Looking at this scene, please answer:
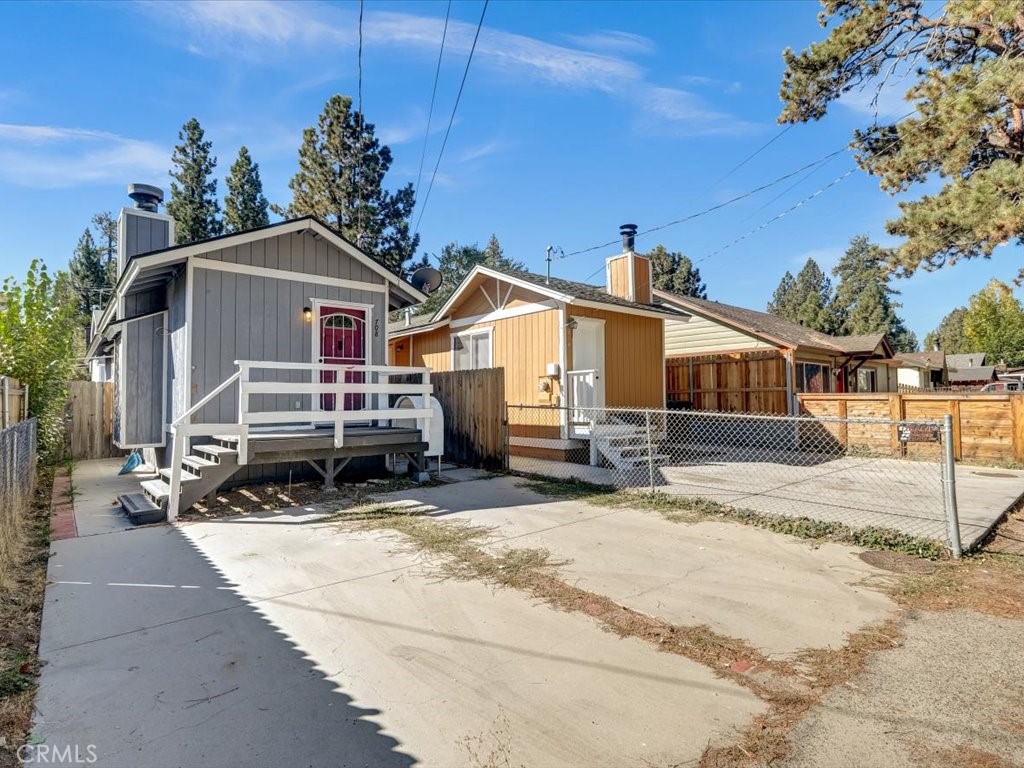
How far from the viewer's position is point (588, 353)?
36.5 feet

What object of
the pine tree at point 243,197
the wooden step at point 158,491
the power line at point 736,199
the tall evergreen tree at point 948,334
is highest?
the pine tree at point 243,197

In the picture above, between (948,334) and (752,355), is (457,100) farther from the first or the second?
(948,334)

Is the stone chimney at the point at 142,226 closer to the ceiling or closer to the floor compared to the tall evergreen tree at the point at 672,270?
closer to the floor

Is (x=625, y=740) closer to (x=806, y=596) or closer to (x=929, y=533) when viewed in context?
(x=806, y=596)

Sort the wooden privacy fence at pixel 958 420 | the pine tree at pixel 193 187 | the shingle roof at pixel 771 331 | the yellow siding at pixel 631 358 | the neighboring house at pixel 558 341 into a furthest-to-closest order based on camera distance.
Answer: the pine tree at pixel 193 187 → the shingle roof at pixel 771 331 → the yellow siding at pixel 631 358 → the neighboring house at pixel 558 341 → the wooden privacy fence at pixel 958 420

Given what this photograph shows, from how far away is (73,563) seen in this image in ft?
14.6

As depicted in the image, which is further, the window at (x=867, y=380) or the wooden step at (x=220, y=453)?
the window at (x=867, y=380)

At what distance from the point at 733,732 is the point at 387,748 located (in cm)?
144

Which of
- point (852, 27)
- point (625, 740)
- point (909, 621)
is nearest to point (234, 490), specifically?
point (625, 740)

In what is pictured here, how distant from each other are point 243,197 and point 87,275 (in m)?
12.2

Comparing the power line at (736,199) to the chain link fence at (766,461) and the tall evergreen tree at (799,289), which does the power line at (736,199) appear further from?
the tall evergreen tree at (799,289)

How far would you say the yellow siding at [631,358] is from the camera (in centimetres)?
1095

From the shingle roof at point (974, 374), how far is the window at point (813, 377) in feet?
89.0

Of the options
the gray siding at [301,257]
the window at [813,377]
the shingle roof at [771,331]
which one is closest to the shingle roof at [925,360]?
the shingle roof at [771,331]
